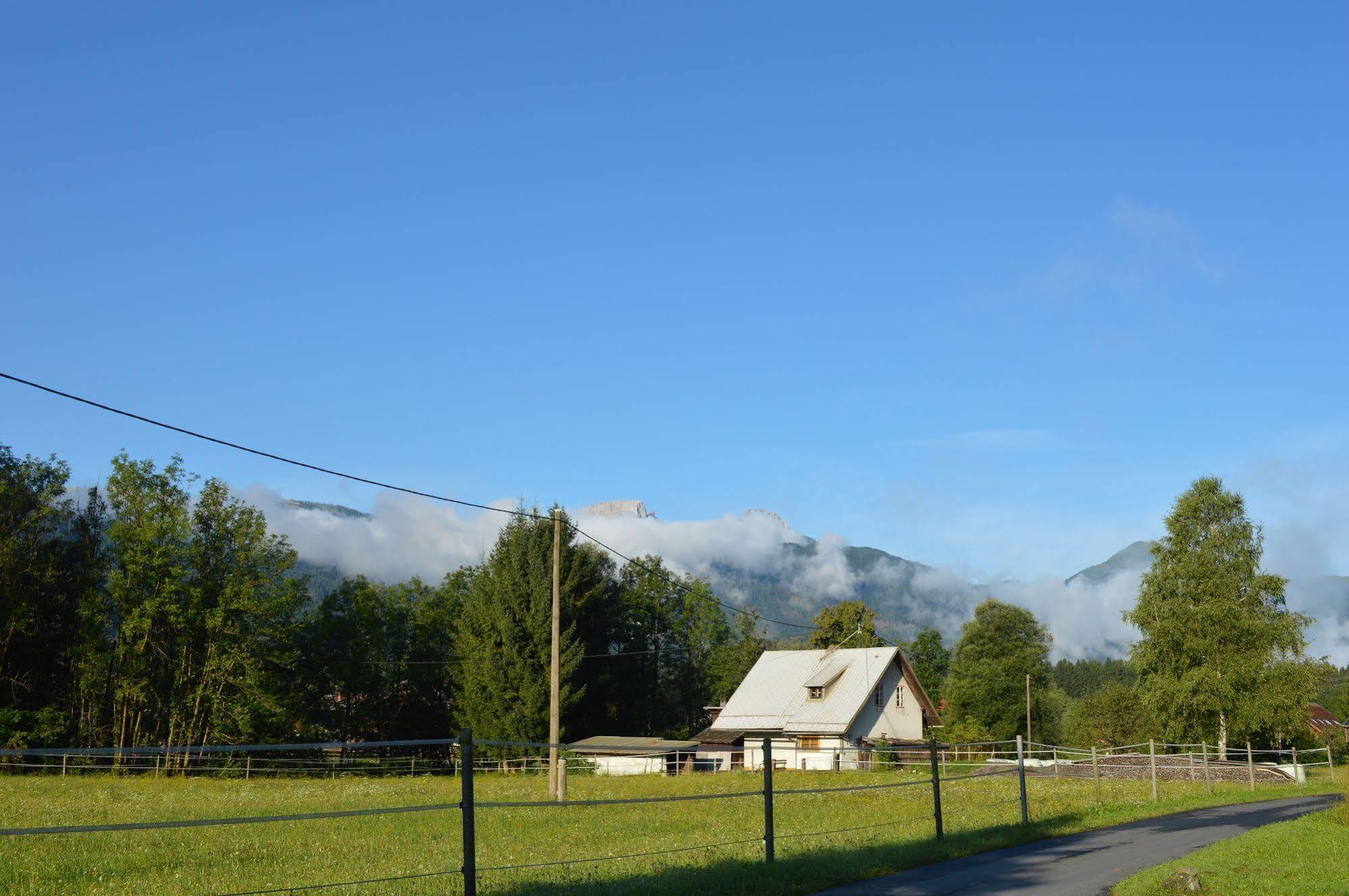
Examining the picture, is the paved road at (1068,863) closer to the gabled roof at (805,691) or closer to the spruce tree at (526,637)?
the gabled roof at (805,691)

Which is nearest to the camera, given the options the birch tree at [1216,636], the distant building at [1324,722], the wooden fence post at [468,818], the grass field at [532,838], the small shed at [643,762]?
the wooden fence post at [468,818]

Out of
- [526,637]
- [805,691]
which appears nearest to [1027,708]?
[805,691]

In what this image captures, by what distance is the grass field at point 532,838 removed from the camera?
11.7 metres

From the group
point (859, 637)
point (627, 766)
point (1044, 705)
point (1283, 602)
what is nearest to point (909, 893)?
point (627, 766)

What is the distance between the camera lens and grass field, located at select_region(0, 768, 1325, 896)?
1172cm

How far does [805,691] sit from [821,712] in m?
3.02

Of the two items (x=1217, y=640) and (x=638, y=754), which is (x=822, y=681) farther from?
(x=638, y=754)

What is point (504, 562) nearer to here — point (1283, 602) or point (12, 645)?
point (12, 645)

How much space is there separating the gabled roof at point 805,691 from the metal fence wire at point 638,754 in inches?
122

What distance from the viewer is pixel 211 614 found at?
182ft

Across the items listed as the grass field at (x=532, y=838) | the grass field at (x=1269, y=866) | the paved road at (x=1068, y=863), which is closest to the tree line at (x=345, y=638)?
the grass field at (x=532, y=838)

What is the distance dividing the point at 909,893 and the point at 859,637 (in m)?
73.0

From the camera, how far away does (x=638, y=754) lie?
89.0ft

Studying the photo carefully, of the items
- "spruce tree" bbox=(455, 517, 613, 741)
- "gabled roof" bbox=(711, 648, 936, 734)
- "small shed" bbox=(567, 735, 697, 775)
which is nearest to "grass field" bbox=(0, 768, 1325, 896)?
"small shed" bbox=(567, 735, 697, 775)
